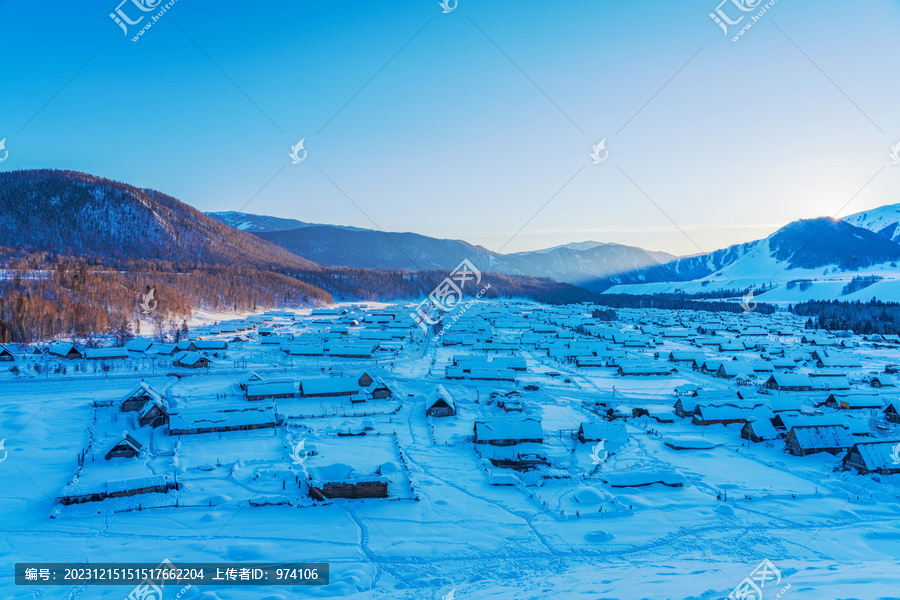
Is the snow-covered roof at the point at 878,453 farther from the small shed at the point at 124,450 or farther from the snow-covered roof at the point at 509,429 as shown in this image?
the small shed at the point at 124,450

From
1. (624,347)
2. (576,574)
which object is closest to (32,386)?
(576,574)

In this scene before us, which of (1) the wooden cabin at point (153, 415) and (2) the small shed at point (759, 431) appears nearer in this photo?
(2) the small shed at point (759, 431)

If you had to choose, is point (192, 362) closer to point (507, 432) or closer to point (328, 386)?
point (328, 386)

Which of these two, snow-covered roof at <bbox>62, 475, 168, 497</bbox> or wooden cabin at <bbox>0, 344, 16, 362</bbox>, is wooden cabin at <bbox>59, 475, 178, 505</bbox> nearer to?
snow-covered roof at <bbox>62, 475, 168, 497</bbox>

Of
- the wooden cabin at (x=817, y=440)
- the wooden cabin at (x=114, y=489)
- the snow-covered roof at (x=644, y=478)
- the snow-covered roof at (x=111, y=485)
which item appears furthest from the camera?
the wooden cabin at (x=817, y=440)

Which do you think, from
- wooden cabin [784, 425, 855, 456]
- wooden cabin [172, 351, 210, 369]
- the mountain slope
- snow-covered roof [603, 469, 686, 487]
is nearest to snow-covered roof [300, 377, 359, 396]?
wooden cabin [172, 351, 210, 369]

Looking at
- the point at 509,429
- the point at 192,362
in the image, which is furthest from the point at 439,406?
the point at 192,362


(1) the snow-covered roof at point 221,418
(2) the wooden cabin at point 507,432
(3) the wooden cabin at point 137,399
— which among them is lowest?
(2) the wooden cabin at point 507,432

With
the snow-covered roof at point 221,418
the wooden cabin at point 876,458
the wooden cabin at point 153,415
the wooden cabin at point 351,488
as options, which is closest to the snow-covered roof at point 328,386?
the snow-covered roof at point 221,418
